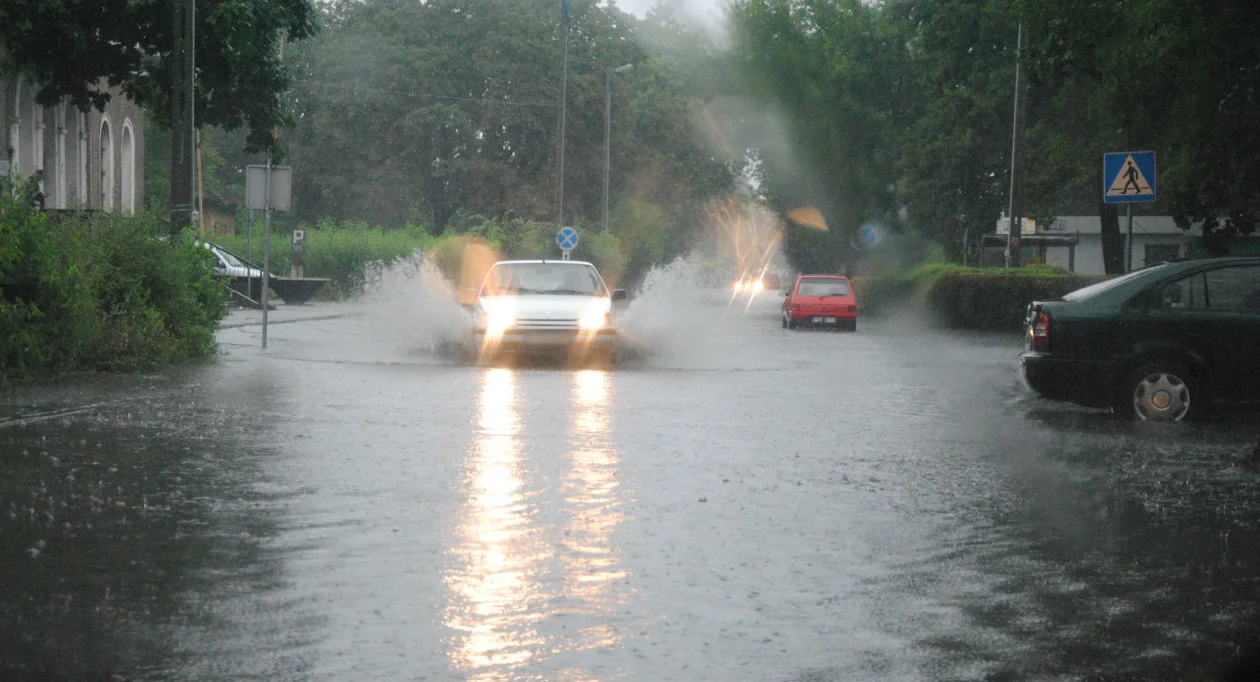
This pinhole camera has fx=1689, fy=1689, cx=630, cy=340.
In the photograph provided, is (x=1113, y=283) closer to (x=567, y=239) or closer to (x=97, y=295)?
(x=97, y=295)

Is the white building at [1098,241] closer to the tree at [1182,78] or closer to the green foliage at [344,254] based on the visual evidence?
the green foliage at [344,254]

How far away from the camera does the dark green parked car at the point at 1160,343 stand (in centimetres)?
1484

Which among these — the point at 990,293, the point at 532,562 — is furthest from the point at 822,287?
the point at 532,562

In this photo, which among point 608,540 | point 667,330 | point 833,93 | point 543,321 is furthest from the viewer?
point 833,93

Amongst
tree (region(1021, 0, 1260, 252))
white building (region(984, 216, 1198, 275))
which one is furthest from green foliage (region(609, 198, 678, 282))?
tree (region(1021, 0, 1260, 252))

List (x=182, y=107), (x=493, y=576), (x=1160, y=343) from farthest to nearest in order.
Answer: (x=182, y=107)
(x=1160, y=343)
(x=493, y=576)

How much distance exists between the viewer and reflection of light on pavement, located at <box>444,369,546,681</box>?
593 cm

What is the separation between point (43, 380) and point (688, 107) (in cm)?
7419

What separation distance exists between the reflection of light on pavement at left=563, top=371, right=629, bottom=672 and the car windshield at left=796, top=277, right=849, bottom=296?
28732 mm

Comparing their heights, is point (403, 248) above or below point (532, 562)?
above

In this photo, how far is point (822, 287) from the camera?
1698 inches

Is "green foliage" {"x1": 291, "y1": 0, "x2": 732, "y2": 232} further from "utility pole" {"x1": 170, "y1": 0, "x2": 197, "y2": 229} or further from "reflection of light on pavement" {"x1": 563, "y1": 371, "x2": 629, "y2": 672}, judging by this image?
"reflection of light on pavement" {"x1": 563, "y1": 371, "x2": 629, "y2": 672}

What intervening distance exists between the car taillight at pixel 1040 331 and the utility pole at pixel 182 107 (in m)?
17.8

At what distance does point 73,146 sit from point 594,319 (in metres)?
21.3
